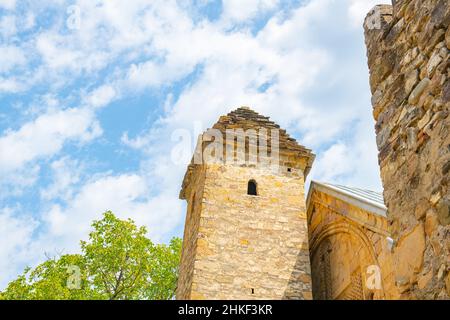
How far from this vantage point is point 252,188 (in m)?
12.7

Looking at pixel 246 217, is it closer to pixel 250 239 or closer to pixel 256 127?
pixel 250 239

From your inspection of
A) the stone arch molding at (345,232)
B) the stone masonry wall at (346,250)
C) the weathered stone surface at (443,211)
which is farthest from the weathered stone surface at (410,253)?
the stone arch molding at (345,232)

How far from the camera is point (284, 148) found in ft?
44.1

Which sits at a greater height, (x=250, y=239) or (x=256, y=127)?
(x=256, y=127)

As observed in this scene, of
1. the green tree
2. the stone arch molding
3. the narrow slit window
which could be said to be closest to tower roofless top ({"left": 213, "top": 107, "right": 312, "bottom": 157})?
the narrow slit window

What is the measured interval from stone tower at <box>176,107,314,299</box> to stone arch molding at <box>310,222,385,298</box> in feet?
1.54

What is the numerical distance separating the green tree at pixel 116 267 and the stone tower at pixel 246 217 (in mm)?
7173

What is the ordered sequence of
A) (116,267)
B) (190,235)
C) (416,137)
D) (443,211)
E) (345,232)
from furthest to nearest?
1. (116,267)
2. (190,235)
3. (345,232)
4. (416,137)
5. (443,211)

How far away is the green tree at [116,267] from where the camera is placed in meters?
19.0

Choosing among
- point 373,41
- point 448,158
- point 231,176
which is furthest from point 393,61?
point 231,176

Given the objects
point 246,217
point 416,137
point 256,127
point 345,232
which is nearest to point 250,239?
point 246,217

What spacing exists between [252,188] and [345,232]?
2785 mm

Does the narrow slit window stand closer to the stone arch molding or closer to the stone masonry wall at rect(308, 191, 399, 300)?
the stone masonry wall at rect(308, 191, 399, 300)

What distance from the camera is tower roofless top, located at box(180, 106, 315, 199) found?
1341 centimetres
